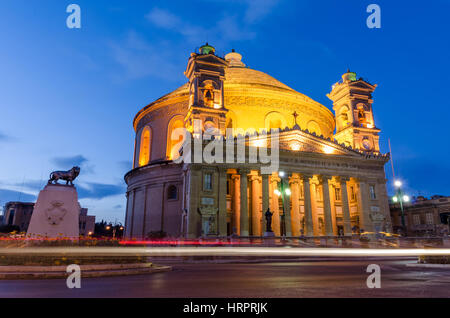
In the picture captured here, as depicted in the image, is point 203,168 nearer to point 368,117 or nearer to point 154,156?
point 154,156

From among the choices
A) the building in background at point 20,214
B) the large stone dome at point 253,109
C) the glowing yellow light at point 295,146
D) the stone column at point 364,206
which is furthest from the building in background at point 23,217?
the stone column at point 364,206

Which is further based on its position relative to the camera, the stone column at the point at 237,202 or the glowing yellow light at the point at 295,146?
the glowing yellow light at the point at 295,146

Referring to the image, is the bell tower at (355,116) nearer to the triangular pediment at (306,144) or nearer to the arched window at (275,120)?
the triangular pediment at (306,144)

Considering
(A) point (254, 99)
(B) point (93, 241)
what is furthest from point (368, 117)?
(B) point (93, 241)

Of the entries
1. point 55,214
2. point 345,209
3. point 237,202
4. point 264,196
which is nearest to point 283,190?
point 264,196

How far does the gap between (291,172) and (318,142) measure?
5.90 m

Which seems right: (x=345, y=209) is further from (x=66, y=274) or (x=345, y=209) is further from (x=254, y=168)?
(x=66, y=274)

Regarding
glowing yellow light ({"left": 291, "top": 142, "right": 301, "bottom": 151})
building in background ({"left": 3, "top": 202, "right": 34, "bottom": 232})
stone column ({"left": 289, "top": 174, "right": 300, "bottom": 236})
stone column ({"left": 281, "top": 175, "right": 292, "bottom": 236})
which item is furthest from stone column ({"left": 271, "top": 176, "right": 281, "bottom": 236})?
building in background ({"left": 3, "top": 202, "right": 34, "bottom": 232})

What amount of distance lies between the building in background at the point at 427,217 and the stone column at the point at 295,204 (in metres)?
16.7

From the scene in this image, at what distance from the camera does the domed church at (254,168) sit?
33.7 m

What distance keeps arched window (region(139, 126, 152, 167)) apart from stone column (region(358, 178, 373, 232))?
30069 millimetres

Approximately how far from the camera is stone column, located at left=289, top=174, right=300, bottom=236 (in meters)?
35.6

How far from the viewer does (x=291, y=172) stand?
1405 inches
